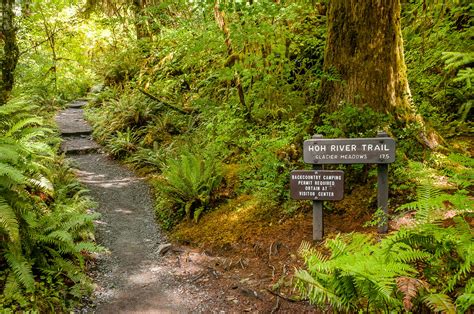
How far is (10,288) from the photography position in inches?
147

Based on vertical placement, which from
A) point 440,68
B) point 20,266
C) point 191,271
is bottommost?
point 191,271

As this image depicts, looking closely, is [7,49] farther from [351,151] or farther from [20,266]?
[351,151]

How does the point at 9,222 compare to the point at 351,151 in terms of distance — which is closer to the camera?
the point at 9,222

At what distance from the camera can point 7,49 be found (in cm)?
719

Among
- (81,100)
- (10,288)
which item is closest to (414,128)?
(10,288)

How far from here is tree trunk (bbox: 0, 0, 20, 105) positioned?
23.0 feet

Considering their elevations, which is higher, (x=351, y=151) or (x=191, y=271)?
(x=351, y=151)

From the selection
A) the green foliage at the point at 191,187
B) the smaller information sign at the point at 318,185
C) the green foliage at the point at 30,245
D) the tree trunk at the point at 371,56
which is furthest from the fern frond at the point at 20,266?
the tree trunk at the point at 371,56

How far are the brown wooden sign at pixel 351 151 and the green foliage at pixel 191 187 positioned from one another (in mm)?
2404

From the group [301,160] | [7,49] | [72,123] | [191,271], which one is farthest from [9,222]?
[72,123]

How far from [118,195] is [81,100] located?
12086 mm

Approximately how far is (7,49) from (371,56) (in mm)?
6508

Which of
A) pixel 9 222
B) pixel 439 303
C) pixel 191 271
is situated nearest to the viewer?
pixel 439 303

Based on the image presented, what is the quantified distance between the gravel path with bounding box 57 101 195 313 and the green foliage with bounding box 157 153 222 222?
555 millimetres
